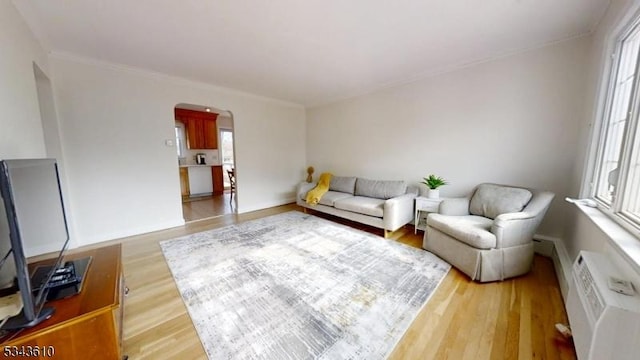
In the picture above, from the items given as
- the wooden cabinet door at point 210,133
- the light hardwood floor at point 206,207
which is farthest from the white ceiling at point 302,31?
the wooden cabinet door at point 210,133

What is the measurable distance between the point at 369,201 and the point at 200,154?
5366 mm

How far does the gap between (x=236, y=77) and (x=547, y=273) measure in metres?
4.43

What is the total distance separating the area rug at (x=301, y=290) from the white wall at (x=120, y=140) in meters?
0.94

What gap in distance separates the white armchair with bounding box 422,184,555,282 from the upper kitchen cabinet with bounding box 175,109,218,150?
6.21 metres

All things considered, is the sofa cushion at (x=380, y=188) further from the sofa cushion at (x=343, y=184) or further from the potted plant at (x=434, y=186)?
the potted plant at (x=434, y=186)

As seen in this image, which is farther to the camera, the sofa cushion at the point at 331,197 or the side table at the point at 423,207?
the sofa cushion at the point at 331,197

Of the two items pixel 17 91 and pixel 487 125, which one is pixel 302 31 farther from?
pixel 487 125

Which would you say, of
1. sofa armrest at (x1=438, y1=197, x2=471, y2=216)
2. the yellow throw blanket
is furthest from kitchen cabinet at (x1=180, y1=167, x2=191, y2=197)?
sofa armrest at (x1=438, y1=197, x2=471, y2=216)

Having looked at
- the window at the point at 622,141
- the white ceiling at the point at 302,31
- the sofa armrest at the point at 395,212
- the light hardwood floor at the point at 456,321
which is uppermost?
the white ceiling at the point at 302,31

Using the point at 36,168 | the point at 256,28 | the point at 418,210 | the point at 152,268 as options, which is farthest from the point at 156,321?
the point at 418,210

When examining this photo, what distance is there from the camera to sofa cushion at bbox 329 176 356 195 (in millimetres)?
4156

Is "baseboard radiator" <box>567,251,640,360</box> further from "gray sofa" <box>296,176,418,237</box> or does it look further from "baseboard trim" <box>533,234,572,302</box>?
"gray sofa" <box>296,176,418,237</box>

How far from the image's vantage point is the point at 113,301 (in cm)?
109

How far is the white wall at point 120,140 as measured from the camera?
9.09 feet
